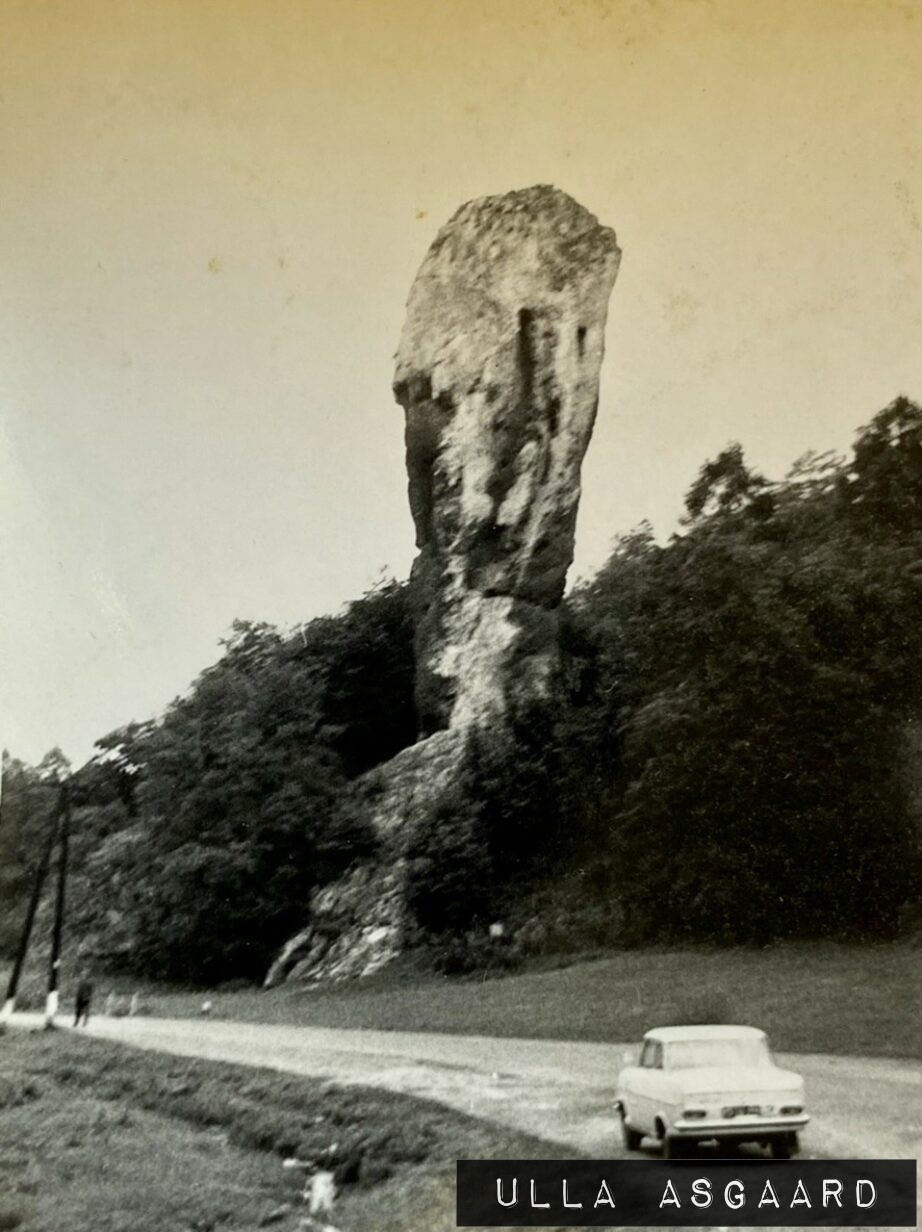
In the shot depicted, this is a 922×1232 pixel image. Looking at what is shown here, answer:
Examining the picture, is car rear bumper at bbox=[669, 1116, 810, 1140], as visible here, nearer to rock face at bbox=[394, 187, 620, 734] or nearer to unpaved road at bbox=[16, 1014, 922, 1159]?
unpaved road at bbox=[16, 1014, 922, 1159]

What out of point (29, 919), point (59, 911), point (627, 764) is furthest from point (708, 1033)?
point (29, 919)

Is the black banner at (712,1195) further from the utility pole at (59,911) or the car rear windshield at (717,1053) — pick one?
the utility pole at (59,911)

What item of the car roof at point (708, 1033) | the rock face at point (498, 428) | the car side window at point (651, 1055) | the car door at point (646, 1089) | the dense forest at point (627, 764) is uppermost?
the rock face at point (498, 428)

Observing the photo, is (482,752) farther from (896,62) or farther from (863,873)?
(896,62)

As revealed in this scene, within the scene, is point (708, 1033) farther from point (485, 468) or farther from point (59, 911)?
point (59, 911)

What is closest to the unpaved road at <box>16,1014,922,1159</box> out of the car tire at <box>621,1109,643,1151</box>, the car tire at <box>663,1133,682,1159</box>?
the car tire at <box>621,1109,643,1151</box>

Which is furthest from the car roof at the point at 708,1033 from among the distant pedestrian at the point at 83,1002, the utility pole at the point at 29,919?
the utility pole at the point at 29,919

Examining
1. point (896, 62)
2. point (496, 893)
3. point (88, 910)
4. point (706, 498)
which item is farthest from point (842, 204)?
point (88, 910)
